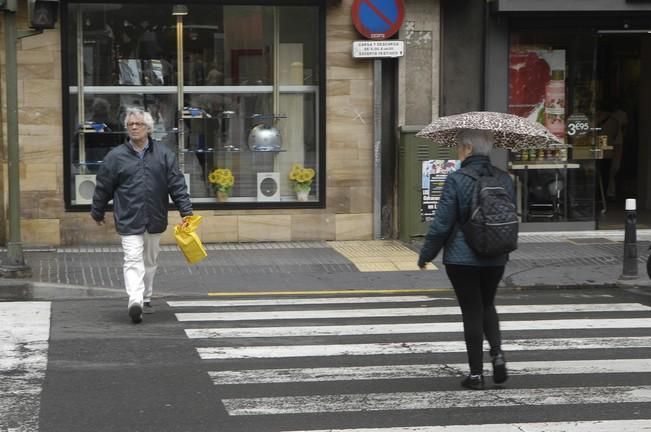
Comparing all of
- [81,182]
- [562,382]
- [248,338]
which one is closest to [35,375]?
[248,338]

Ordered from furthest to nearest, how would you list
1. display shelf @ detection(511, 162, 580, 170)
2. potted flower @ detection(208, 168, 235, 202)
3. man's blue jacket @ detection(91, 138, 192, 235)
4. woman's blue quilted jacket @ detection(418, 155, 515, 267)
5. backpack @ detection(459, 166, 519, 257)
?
display shelf @ detection(511, 162, 580, 170), potted flower @ detection(208, 168, 235, 202), man's blue jacket @ detection(91, 138, 192, 235), woman's blue quilted jacket @ detection(418, 155, 515, 267), backpack @ detection(459, 166, 519, 257)

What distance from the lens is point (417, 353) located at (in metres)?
8.87

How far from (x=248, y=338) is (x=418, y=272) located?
425cm

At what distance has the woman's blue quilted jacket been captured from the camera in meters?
7.45

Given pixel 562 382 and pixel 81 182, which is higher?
pixel 81 182

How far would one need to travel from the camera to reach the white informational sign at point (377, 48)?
15180 mm

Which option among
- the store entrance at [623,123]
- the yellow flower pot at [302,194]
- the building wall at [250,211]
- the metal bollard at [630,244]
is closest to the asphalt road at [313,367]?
the metal bollard at [630,244]

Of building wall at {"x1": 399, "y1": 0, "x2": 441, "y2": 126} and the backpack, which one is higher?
building wall at {"x1": 399, "y1": 0, "x2": 441, "y2": 126}

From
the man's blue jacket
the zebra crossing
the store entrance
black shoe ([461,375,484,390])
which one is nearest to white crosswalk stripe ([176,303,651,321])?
the zebra crossing

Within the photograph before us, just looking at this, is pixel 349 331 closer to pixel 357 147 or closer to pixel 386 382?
pixel 386 382

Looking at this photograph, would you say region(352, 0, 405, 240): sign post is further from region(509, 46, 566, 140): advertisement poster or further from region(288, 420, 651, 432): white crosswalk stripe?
region(288, 420, 651, 432): white crosswalk stripe

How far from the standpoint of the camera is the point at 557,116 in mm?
16234

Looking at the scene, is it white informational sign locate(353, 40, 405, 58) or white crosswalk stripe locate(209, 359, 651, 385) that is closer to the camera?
white crosswalk stripe locate(209, 359, 651, 385)

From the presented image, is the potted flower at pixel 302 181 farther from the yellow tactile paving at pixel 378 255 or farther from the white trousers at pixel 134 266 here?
the white trousers at pixel 134 266
